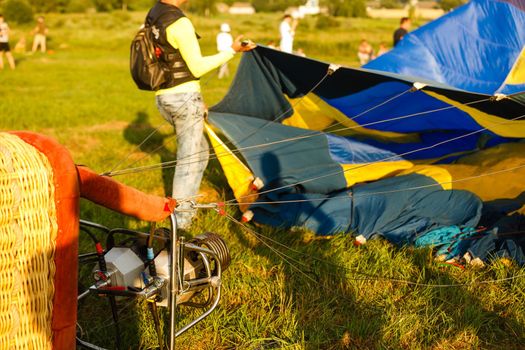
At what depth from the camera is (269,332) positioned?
3.13m

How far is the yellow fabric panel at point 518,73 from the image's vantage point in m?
5.02

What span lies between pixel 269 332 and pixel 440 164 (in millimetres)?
2875

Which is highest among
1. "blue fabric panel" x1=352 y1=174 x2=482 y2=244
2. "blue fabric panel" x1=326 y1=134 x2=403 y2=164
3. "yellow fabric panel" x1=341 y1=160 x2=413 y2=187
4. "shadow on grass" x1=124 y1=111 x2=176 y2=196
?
"blue fabric panel" x1=326 y1=134 x2=403 y2=164

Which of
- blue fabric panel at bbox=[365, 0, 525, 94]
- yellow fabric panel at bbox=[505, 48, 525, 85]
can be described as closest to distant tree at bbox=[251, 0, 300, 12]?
blue fabric panel at bbox=[365, 0, 525, 94]

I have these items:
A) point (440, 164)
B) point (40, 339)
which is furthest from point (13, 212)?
point (440, 164)

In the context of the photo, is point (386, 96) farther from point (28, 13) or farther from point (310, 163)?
point (28, 13)

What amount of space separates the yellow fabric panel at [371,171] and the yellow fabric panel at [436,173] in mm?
117

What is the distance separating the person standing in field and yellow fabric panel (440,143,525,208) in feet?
7.08

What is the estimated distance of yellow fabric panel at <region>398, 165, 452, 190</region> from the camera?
4718 mm

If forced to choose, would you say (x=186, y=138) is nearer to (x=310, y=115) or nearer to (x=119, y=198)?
(x=310, y=115)

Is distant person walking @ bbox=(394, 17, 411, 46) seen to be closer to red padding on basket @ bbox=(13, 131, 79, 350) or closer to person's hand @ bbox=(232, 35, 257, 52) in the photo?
person's hand @ bbox=(232, 35, 257, 52)

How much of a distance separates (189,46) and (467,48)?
3504mm

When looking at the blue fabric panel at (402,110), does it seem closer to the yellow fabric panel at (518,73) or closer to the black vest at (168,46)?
the yellow fabric panel at (518,73)

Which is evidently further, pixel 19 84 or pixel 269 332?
pixel 19 84
